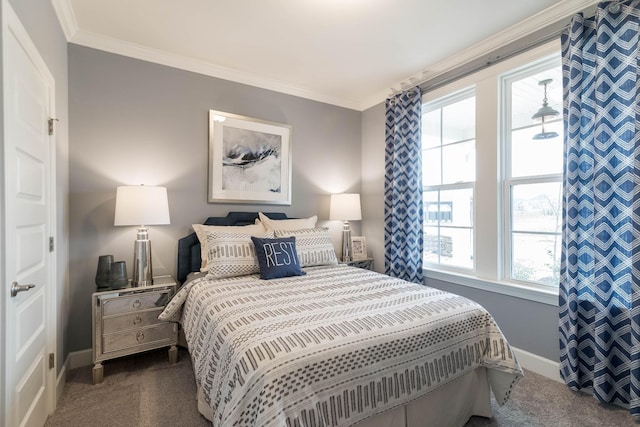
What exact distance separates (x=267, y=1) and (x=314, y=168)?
1.84 metres

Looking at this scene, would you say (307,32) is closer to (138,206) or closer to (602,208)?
(138,206)

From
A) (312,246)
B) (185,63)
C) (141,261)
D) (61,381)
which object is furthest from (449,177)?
(61,381)

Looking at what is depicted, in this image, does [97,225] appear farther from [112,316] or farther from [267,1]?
[267,1]

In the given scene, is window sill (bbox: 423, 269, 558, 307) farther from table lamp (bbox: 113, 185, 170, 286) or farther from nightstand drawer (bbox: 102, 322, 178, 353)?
table lamp (bbox: 113, 185, 170, 286)

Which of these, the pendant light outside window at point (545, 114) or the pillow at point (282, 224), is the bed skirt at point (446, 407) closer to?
the pillow at point (282, 224)

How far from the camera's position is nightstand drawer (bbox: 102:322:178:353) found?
216cm

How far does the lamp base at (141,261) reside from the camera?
93.0 inches

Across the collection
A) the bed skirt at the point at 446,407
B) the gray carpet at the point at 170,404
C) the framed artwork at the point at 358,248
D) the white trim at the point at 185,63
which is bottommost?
the gray carpet at the point at 170,404

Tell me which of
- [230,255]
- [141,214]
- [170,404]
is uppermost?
[141,214]

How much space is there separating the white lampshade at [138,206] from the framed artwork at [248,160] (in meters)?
0.65

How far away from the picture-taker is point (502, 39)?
8.09ft

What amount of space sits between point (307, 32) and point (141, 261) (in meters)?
2.30

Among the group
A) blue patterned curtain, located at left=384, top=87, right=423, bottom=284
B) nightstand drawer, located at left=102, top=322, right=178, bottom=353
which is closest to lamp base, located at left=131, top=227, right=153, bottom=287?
nightstand drawer, located at left=102, top=322, right=178, bottom=353

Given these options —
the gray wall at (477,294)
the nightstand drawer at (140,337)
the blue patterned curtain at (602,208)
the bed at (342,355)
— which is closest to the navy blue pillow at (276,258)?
the bed at (342,355)
